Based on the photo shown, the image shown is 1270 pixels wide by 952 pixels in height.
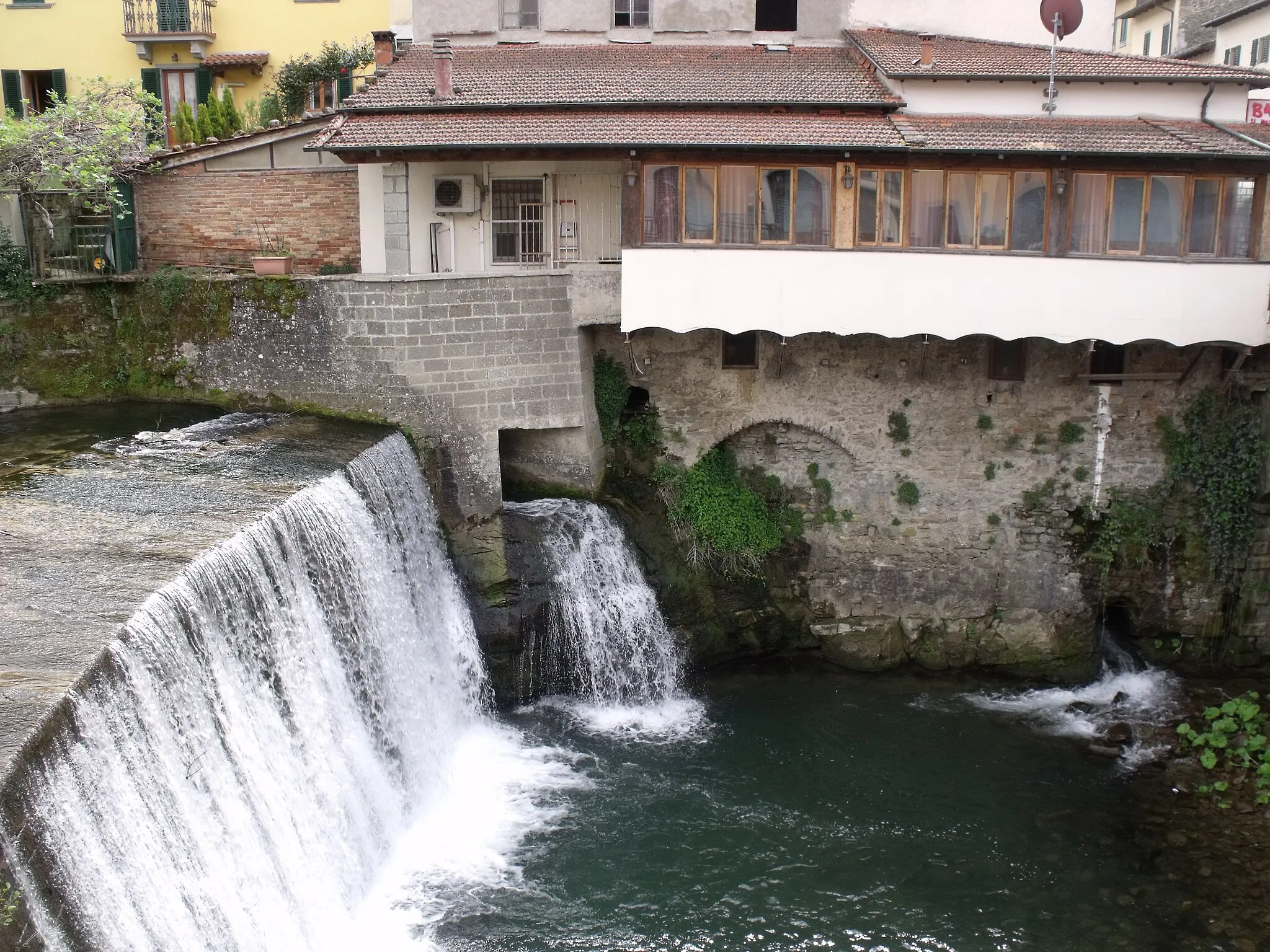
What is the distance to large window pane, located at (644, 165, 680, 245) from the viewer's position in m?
15.9

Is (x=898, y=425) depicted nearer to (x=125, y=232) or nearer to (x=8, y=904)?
(x=125, y=232)

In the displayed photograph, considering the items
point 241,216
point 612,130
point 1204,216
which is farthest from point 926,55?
point 241,216

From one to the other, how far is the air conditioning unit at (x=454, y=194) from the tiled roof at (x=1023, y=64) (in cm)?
597

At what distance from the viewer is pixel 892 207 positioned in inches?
622

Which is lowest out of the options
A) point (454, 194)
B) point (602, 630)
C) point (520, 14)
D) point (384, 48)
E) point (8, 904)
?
point (602, 630)

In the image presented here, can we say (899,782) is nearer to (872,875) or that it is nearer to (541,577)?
(872,875)

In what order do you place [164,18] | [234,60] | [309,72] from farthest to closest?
[234,60] < [164,18] < [309,72]

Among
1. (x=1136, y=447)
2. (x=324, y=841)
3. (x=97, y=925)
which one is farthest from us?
(x=1136, y=447)

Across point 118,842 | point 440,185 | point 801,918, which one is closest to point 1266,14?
point 440,185

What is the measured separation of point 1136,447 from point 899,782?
20.9ft

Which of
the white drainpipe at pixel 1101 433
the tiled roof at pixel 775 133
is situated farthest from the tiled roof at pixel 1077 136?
the white drainpipe at pixel 1101 433

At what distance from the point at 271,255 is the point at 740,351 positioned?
705cm

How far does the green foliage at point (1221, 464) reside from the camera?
17156 mm

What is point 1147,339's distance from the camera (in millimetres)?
15930
